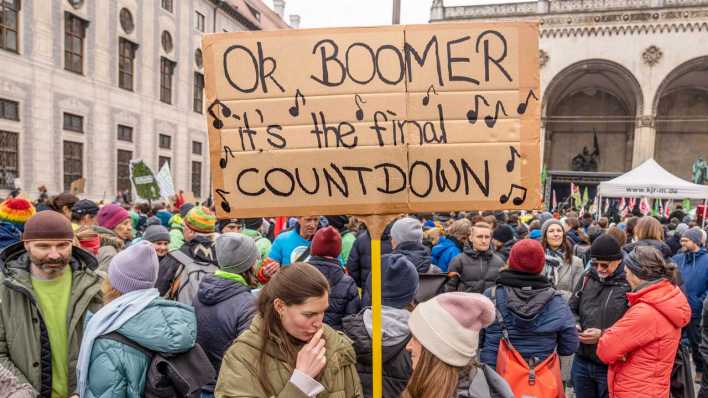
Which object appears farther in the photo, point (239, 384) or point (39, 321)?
point (39, 321)

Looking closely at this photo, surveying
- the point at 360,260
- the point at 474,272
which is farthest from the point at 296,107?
the point at 474,272

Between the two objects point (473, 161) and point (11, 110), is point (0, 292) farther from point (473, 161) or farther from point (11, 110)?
point (11, 110)

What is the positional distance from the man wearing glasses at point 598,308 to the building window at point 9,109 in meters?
18.5

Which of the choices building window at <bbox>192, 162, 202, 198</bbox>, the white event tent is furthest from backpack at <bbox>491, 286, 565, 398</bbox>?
building window at <bbox>192, 162, 202, 198</bbox>

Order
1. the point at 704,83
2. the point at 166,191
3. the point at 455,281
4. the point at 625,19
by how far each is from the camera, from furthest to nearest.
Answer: the point at 704,83, the point at 625,19, the point at 166,191, the point at 455,281

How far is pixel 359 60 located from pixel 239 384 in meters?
1.53

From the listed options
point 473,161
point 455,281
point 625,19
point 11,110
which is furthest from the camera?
point 625,19

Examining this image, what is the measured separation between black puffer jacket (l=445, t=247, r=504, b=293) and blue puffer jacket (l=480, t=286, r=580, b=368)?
1.31m

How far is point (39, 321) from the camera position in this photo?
2.55 meters

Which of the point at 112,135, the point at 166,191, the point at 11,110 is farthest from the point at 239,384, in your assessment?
the point at 112,135

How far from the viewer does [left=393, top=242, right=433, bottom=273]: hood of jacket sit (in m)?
4.01

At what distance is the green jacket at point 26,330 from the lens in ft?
8.19

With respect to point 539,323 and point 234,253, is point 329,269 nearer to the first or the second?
point 234,253

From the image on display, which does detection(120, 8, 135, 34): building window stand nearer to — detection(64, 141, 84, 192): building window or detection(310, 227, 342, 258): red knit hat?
detection(64, 141, 84, 192): building window
